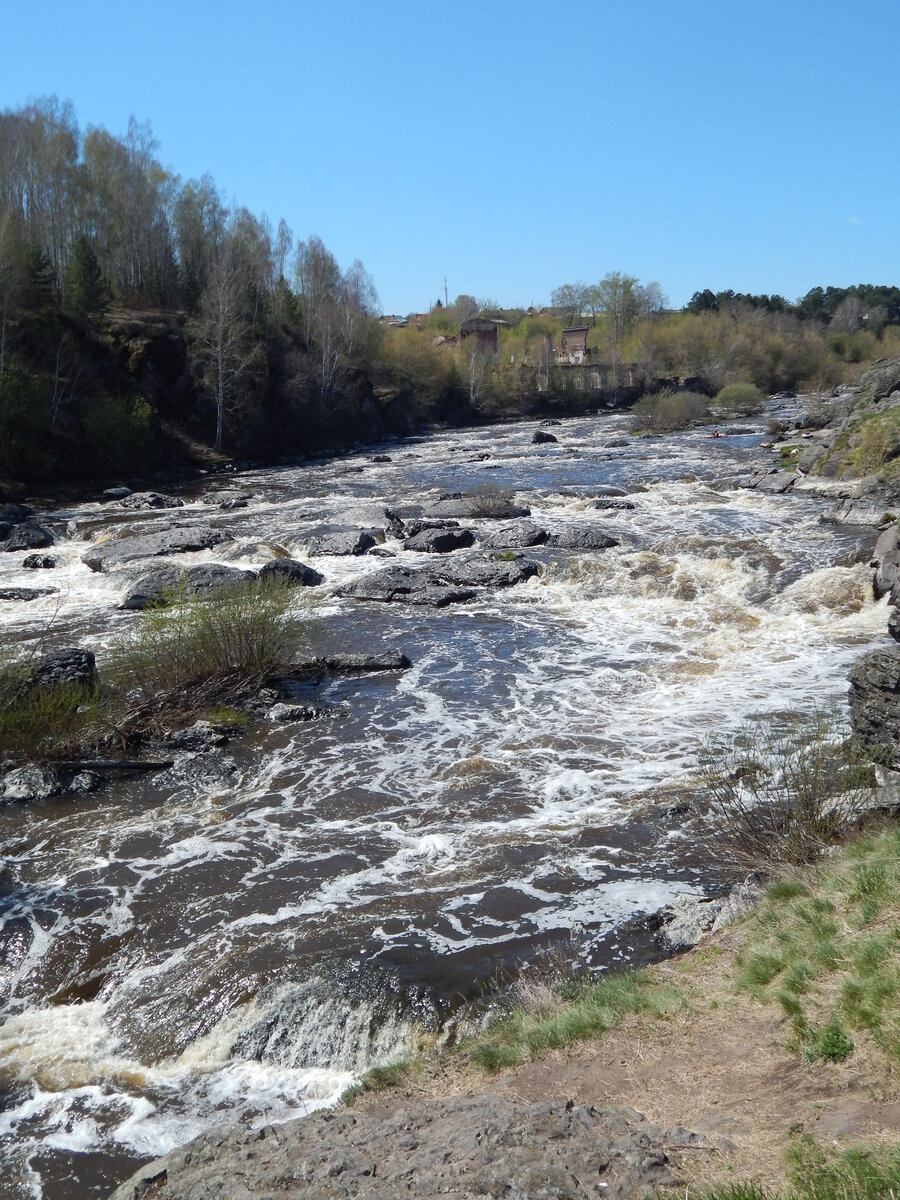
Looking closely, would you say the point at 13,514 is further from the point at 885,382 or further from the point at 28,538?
the point at 885,382

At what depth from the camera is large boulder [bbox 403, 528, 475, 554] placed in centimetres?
2588

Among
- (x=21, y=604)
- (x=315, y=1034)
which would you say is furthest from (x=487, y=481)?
(x=315, y=1034)

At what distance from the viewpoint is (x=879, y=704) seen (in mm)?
10617

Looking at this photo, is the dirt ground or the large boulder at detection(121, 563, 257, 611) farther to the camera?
the large boulder at detection(121, 563, 257, 611)

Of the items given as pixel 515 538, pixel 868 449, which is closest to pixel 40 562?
pixel 515 538

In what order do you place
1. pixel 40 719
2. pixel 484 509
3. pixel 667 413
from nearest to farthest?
1. pixel 40 719
2. pixel 484 509
3. pixel 667 413

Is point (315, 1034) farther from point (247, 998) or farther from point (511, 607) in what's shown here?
point (511, 607)

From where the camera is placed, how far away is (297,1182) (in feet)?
15.6

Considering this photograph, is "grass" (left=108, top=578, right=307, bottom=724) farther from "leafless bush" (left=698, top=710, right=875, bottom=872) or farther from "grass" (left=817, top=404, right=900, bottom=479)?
"grass" (left=817, top=404, right=900, bottom=479)

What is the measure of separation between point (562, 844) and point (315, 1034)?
3896 millimetres

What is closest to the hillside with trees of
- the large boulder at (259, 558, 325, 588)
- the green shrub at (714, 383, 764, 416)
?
the green shrub at (714, 383, 764, 416)

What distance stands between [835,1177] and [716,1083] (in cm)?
158

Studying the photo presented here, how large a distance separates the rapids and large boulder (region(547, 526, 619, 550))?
2321 millimetres

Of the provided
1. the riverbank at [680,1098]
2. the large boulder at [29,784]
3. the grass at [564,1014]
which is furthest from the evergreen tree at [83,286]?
the riverbank at [680,1098]
